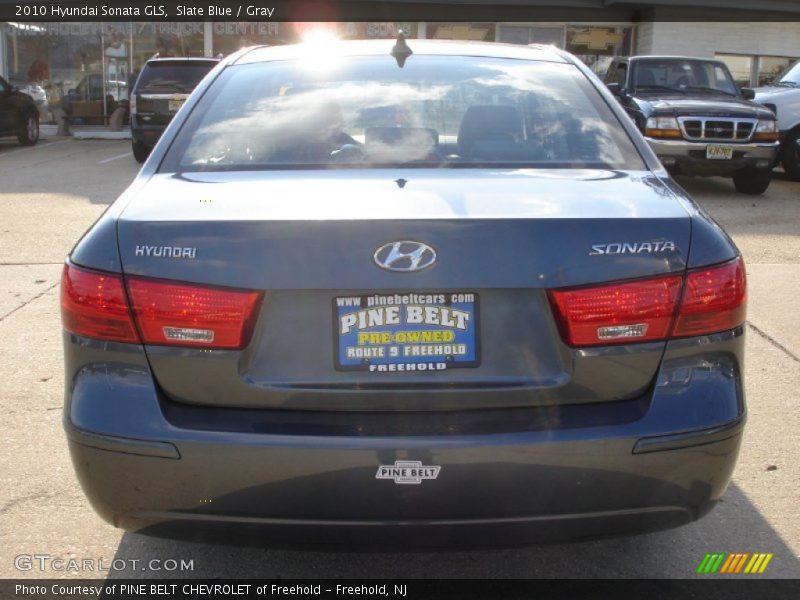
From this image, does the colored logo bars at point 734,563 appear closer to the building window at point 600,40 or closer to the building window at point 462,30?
the building window at point 462,30

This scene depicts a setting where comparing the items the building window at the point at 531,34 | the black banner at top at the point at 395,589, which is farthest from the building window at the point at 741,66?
the black banner at top at the point at 395,589

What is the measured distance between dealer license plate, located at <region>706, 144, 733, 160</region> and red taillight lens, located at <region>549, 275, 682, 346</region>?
994 cm

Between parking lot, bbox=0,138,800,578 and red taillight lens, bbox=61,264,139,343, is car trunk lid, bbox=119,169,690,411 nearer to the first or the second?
red taillight lens, bbox=61,264,139,343

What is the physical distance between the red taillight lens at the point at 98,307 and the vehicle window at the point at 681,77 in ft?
38.6

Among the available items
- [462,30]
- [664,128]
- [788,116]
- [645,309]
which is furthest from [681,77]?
[645,309]

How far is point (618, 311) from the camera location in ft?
8.05

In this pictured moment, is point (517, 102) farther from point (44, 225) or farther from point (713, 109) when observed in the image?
point (713, 109)

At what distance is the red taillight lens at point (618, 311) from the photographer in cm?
243

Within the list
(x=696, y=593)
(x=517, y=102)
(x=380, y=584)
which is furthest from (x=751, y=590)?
(x=517, y=102)

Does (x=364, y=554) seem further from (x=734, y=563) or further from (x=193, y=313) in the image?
(x=734, y=563)

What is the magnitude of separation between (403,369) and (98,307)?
811 millimetres

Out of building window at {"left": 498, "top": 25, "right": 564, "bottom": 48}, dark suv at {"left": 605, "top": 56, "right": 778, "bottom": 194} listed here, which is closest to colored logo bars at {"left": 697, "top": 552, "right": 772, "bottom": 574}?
dark suv at {"left": 605, "top": 56, "right": 778, "bottom": 194}

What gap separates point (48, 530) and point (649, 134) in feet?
32.4

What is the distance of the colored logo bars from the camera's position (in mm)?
3141
